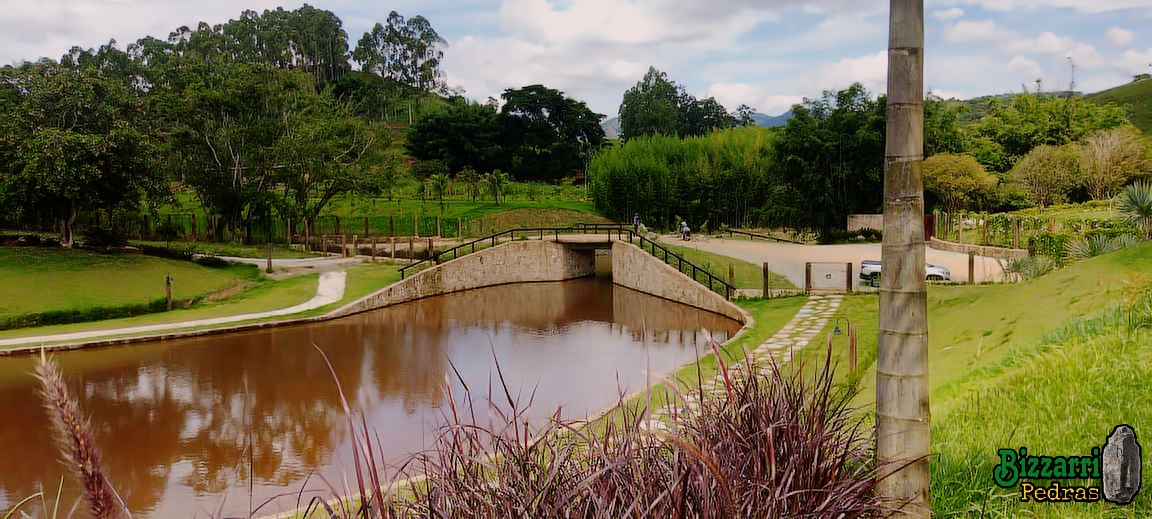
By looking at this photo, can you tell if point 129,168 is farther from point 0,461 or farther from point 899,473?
point 899,473

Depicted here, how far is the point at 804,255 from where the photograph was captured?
2248 cm

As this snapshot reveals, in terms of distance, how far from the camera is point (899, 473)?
8.66ft

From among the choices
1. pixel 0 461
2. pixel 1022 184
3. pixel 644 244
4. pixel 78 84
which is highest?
pixel 78 84

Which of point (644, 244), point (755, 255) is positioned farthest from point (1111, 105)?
point (644, 244)

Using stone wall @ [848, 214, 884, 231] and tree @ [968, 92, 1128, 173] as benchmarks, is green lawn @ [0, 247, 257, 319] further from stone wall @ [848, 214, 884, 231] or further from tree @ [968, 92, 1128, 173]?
tree @ [968, 92, 1128, 173]

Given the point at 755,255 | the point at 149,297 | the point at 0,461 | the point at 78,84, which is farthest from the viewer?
the point at 755,255

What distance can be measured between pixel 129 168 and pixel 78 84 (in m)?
2.31

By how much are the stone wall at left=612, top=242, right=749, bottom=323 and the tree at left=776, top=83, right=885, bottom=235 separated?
8609 mm

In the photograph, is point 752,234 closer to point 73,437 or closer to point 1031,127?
point 1031,127

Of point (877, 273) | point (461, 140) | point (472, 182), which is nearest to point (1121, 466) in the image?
point (877, 273)

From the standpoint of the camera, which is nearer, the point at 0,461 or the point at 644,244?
the point at 0,461

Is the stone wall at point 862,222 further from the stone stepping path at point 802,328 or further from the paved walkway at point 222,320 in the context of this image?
the paved walkway at point 222,320

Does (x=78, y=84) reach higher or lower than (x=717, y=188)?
higher

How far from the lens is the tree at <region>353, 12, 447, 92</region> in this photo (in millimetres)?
63344
